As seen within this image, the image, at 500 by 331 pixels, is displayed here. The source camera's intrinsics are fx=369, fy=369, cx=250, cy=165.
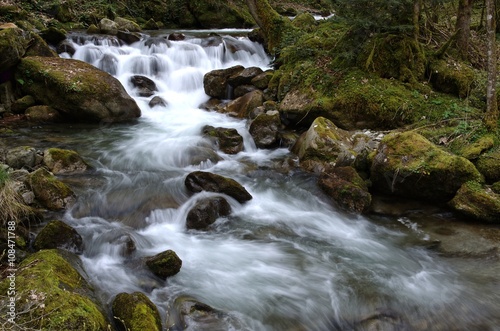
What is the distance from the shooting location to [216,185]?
24.0 feet

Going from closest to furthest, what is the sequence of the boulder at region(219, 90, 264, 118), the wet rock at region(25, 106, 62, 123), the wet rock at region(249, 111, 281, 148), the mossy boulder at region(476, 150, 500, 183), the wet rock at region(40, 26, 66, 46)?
the mossy boulder at region(476, 150, 500, 183), the wet rock at region(249, 111, 281, 148), the wet rock at region(25, 106, 62, 123), the boulder at region(219, 90, 264, 118), the wet rock at region(40, 26, 66, 46)

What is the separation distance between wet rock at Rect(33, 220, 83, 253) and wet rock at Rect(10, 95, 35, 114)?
694 centimetres

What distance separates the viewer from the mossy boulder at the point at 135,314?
389cm

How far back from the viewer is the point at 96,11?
1995 centimetres

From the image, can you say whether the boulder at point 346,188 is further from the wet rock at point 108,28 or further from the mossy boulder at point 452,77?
the wet rock at point 108,28

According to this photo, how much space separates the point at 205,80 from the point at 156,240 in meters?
8.32

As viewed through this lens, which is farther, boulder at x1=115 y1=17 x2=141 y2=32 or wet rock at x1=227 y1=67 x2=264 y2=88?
boulder at x1=115 y1=17 x2=141 y2=32

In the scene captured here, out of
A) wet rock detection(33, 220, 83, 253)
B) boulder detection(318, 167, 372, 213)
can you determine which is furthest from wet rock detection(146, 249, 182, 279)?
boulder detection(318, 167, 372, 213)

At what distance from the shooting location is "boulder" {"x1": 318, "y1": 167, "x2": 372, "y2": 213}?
23.3 feet

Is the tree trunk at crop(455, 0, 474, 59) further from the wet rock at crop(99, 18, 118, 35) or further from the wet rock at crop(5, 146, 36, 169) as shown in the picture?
the wet rock at crop(99, 18, 118, 35)

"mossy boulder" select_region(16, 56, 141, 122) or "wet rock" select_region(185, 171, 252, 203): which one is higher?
"mossy boulder" select_region(16, 56, 141, 122)

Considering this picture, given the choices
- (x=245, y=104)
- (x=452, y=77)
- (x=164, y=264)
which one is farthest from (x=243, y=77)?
(x=164, y=264)

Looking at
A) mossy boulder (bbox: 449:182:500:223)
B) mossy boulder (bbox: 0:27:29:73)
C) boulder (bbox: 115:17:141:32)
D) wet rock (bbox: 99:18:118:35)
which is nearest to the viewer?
mossy boulder (bbox: 449:182:500:223)

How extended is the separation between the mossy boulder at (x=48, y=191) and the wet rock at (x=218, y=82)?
751 centimetres
